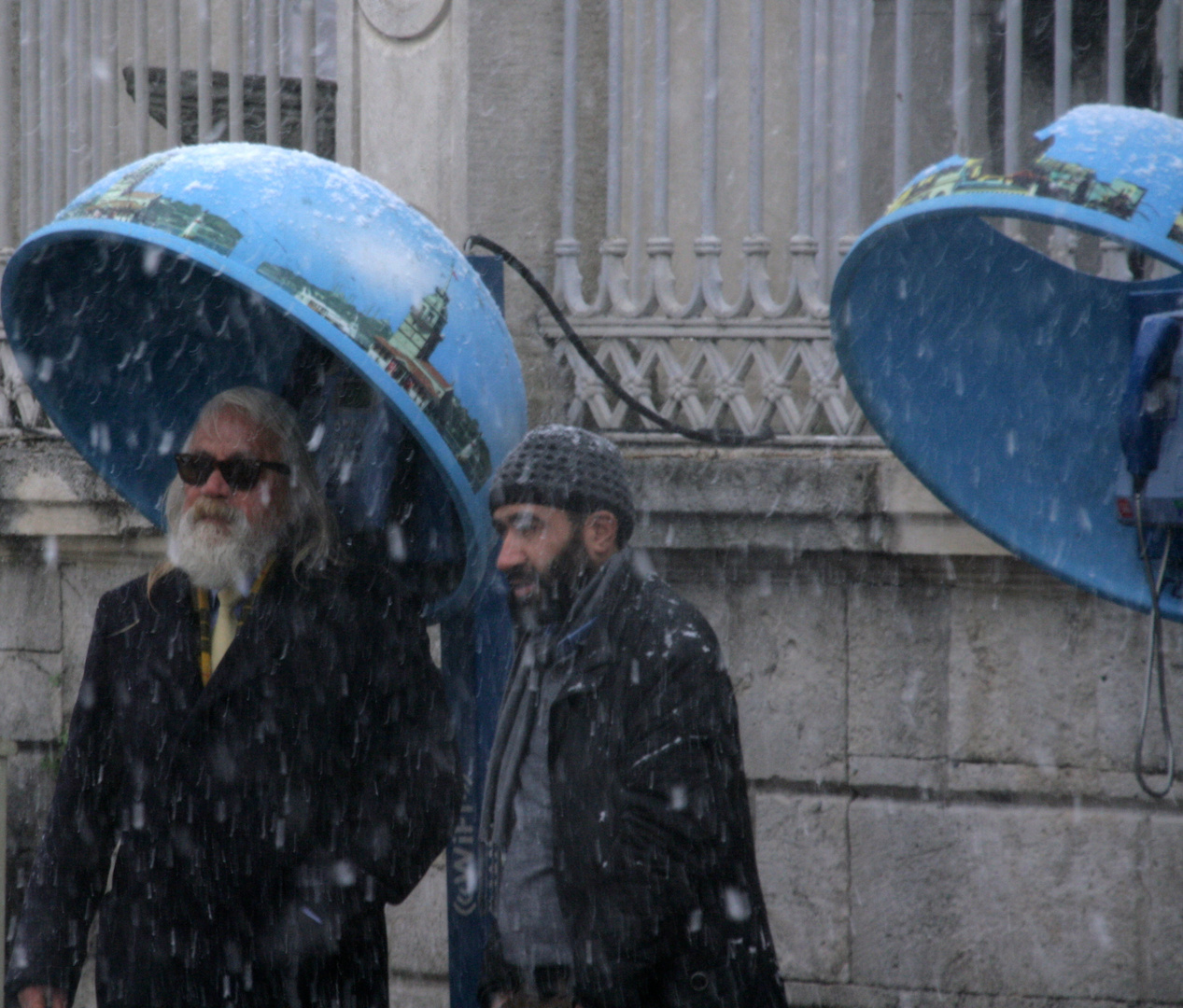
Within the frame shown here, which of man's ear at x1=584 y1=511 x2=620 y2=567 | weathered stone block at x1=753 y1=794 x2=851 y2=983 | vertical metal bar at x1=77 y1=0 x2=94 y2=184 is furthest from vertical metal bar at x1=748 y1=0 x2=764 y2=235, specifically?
vertical metal bar at x1=77 y1=0 x2=94 y2=184

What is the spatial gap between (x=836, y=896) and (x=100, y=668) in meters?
2.18

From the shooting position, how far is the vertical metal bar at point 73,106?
537 centimetres

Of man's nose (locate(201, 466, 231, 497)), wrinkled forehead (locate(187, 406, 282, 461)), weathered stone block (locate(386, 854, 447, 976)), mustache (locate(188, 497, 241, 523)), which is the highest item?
wrinkled forehead (locate(187, 406, 282, 461))

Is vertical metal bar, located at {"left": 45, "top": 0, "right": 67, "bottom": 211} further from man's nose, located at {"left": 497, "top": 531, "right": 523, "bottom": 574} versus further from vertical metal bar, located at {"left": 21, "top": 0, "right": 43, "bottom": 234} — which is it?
man's nose, located at {"left": 497, "top": 531, "right": 523, "bottom": 574}

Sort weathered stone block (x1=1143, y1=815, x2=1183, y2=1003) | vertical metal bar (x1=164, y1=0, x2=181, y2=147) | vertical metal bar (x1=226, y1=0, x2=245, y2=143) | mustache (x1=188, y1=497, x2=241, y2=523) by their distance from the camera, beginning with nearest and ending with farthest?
mustache (x1=188, y1=497, x2=241, y2=523) → weathered stone block (x1=1143, y1=815, x2=1183, y2=1003) → vertical metal bar (x1=226, y1=0, x2=245, y2=143) → vertical metal bar (x1=164, y1=0, x2=181, y2=147)

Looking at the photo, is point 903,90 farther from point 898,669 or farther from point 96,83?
point 96,83

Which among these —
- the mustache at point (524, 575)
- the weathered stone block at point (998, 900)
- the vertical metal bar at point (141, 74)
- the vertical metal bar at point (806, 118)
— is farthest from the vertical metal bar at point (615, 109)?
the mustache at point (524, 575)

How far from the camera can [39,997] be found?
2664 millimetres

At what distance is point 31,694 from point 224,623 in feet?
8.80

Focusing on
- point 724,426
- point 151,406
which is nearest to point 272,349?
point 151,406

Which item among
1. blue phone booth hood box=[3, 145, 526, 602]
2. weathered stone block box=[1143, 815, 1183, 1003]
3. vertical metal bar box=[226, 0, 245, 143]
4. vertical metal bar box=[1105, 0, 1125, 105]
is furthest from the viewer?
vertical metal bar box=[226, 0, 245, 143]

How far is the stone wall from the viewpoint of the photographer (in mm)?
3969

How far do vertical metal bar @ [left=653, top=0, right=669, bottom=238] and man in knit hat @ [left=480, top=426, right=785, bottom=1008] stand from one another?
6.10ft

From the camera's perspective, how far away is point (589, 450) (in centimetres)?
278
